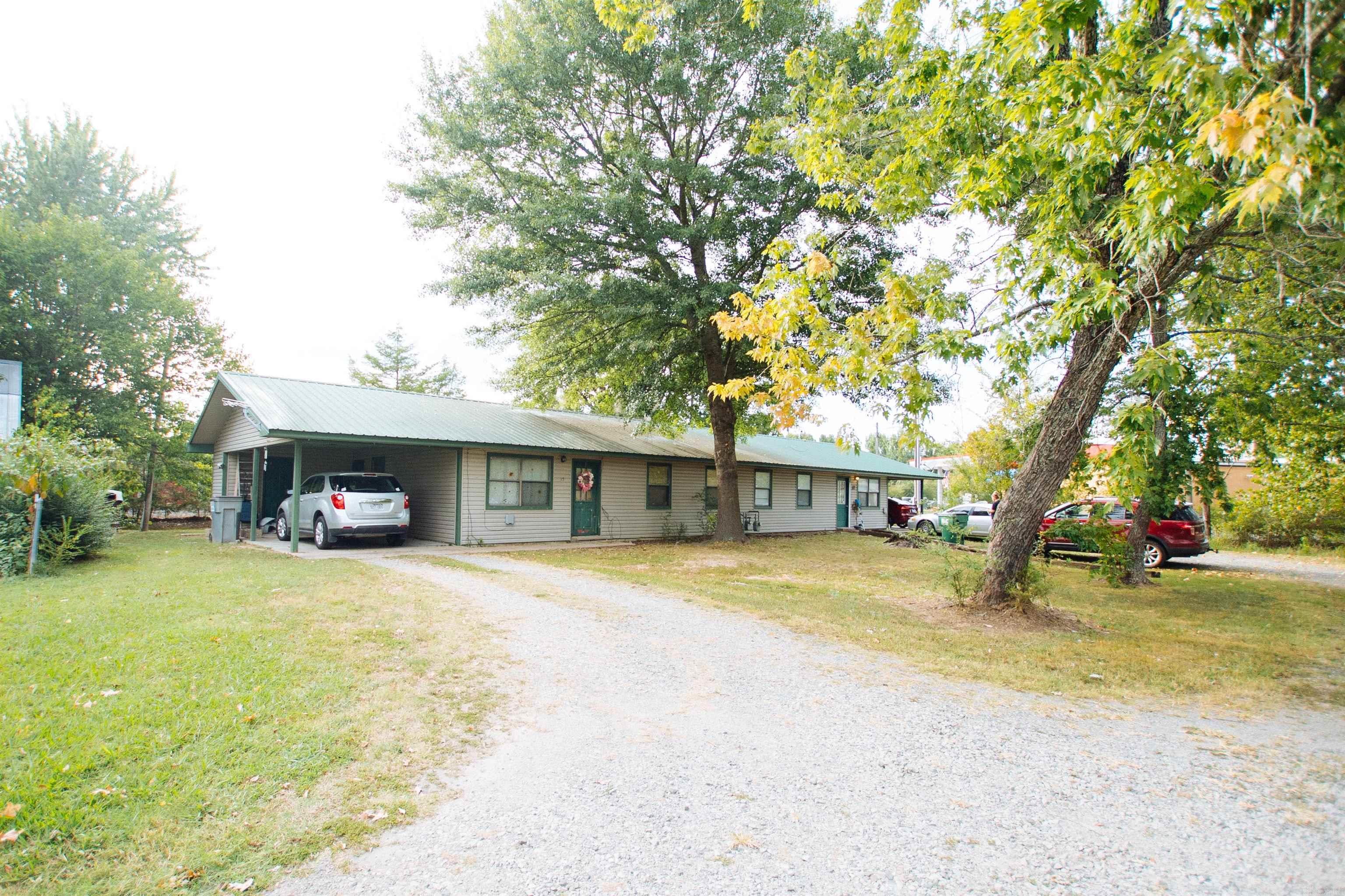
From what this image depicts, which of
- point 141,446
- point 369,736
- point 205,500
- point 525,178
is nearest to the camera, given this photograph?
point 369,736

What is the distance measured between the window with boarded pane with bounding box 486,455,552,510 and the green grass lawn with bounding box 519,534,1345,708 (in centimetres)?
243

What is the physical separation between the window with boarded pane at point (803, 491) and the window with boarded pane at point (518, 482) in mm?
10524

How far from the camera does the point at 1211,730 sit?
463 cm

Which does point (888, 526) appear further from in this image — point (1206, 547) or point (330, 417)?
point (330, 417)

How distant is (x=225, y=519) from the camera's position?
1627 centimetres

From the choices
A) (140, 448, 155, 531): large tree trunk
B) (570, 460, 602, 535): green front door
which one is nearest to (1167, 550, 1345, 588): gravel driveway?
(570, 460, 602, 535): green front door

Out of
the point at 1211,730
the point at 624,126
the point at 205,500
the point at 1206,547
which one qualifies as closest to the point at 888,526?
the point at 1206,547

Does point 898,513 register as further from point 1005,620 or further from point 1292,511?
point 1005,620

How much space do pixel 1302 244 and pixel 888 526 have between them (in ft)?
78.5

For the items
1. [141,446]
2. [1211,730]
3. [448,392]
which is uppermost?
[448,392]

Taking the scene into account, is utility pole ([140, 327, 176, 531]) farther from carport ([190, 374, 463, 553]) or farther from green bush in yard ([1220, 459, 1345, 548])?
green bush in yard ([1220, 459, 1345, 548])

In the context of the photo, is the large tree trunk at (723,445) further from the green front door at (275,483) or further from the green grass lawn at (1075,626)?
the green front door at (275,483)

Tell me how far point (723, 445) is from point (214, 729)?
48.7 feet


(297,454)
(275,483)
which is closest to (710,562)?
(297,454)
